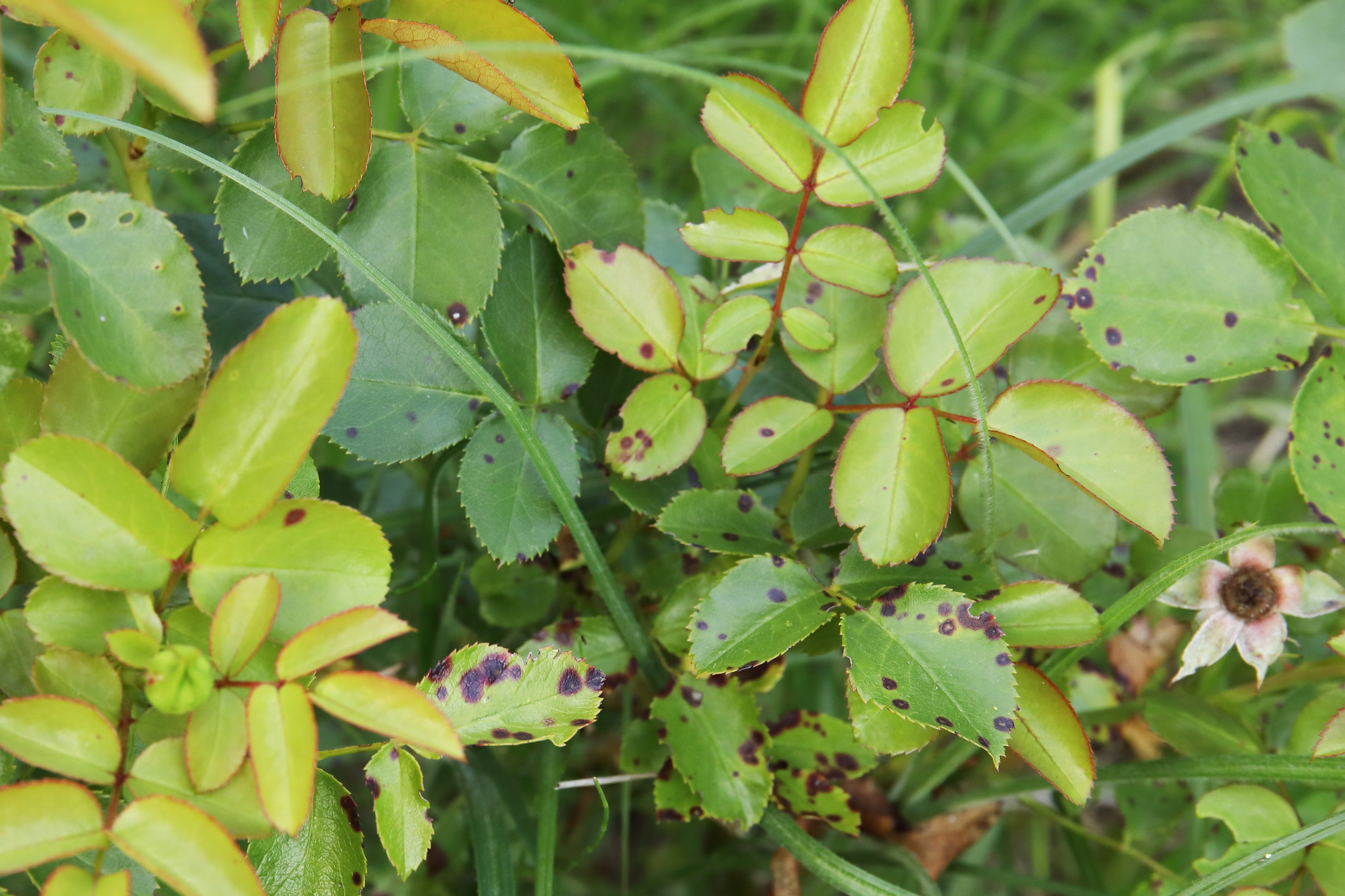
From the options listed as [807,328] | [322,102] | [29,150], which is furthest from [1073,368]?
[29,150]

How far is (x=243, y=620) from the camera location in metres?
0.61

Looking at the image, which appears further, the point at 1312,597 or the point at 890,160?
the point at 1312,597

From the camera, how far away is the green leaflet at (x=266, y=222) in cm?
84

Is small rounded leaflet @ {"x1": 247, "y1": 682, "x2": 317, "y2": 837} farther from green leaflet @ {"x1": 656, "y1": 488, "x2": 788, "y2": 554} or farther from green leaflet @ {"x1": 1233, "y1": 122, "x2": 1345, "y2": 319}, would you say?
green leaflet @ {"x1": 1233, "y1": 122, "x2": 1345, "y2": 319}

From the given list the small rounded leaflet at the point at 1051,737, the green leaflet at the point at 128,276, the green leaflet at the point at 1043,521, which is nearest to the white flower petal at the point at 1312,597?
the green leaflet at the point at 1043,521

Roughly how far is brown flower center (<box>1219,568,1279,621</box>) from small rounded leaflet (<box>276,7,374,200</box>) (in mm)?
917

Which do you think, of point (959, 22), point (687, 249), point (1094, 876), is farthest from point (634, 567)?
point (959, 22)

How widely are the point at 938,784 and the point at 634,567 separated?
1.51 ft

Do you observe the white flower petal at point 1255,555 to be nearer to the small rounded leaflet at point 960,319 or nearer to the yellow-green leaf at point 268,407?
the small rounded leaflet at point 960,319

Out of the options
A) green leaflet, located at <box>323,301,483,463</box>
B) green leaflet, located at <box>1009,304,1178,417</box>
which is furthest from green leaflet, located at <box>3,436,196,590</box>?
green leaflet, located at <box>1009,304,1178,417</box>

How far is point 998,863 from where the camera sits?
145cm

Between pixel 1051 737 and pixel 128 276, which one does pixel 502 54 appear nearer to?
pixel 128 276

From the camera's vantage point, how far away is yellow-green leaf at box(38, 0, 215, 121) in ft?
1.33

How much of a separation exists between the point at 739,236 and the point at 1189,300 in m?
0.49
